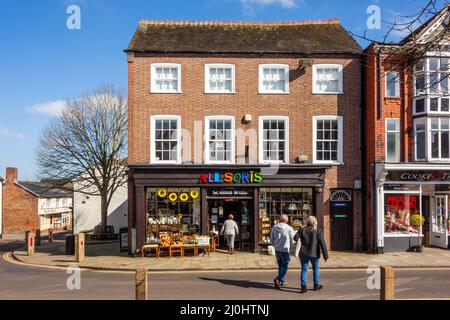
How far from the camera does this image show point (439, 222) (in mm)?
17344

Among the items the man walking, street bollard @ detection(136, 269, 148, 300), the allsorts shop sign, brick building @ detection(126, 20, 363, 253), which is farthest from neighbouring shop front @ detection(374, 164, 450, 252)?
street bollard @ detection(136, 269, 148, 300)

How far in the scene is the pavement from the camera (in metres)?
13.1

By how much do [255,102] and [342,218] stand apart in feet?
20.5

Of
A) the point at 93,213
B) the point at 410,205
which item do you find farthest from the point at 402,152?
the point at 93,213

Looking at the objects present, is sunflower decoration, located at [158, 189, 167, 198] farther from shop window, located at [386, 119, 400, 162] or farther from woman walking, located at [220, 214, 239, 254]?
shop window, located at [386, 119, 400, 162]

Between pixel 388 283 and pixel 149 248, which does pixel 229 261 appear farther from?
pixel 388 283

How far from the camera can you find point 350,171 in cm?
1698

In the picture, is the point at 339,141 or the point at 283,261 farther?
the point at 339,141

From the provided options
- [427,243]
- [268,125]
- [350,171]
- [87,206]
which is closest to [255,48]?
[268,125]

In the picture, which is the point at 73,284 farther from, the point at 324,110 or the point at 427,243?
the point at 427,243

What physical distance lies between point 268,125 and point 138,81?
585cm

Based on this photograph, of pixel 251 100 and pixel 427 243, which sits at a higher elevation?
pixel 251 100
